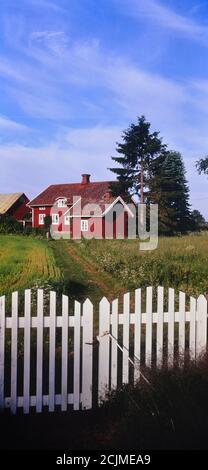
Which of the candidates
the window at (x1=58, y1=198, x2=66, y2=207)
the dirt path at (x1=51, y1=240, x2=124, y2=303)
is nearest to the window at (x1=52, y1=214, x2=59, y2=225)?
the window at (x1=58, y1=198, x2=66, y2=207)

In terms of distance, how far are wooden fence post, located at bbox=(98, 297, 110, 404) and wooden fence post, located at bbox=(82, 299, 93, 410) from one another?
0.32 feet

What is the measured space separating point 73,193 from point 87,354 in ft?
157

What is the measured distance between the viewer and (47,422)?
4.31 metres

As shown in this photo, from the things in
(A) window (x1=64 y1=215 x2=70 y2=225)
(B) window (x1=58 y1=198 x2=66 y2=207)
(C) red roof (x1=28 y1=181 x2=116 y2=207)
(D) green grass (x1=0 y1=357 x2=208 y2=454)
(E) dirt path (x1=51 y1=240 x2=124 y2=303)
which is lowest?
(D) green grass (x1=0 y1=357 x2=208 y2=454)

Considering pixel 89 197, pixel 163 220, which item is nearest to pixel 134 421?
pixel 163 220

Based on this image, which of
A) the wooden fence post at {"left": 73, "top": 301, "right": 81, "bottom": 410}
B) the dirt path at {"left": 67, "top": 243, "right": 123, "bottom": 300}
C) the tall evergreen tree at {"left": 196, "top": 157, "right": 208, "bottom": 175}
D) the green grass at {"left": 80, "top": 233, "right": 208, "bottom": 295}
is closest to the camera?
the wooden fence post at {"left": 73, "top": 301, "right": 81, "bottom": 410}

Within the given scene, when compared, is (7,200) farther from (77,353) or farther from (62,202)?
(77,353)

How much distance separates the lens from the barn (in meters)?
59.0

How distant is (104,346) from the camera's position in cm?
456

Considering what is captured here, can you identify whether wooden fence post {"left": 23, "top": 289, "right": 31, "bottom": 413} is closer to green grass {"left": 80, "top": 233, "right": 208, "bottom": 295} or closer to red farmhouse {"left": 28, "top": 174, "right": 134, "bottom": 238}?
green grass {"left": 80, "top": 233, "right": 208, "bottom": 295}

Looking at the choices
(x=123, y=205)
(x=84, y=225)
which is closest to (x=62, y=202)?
(x=84, y=225)

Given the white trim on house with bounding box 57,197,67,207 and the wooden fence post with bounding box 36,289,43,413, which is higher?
the white trim on house with bounding box 57,197,67,207
